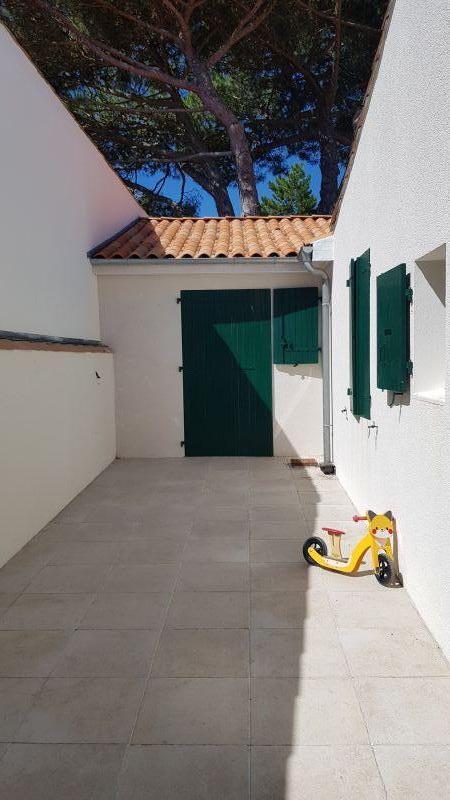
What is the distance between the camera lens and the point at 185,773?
7.67 ft

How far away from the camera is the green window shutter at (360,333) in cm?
514

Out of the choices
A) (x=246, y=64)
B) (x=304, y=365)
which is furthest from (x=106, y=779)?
(x=246, y=64)

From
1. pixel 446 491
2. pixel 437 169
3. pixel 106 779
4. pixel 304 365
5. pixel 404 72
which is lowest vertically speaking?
pixel 106 779

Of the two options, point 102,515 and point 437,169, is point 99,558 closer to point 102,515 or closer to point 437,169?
point 102,515

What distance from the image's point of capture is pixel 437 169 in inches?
122

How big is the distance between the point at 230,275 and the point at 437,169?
17.1ft

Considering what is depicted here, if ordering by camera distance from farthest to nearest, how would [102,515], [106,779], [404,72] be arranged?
[102,515] → [404,72] → [106,779]

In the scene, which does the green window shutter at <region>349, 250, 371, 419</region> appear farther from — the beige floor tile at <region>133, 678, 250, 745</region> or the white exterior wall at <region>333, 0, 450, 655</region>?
the beige floor tile at <region>133, 678, 250, 745</region>

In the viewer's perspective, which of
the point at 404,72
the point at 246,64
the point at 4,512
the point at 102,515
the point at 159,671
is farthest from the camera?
the point at 246,64

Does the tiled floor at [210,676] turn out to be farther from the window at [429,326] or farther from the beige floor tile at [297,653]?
the window at [429,326]

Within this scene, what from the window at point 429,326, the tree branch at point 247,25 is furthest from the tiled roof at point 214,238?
the tree branch at point 247,25

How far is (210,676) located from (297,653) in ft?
1.70

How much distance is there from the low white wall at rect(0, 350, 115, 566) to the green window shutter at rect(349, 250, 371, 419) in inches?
118

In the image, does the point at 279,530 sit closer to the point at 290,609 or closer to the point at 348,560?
the point at 348,560
